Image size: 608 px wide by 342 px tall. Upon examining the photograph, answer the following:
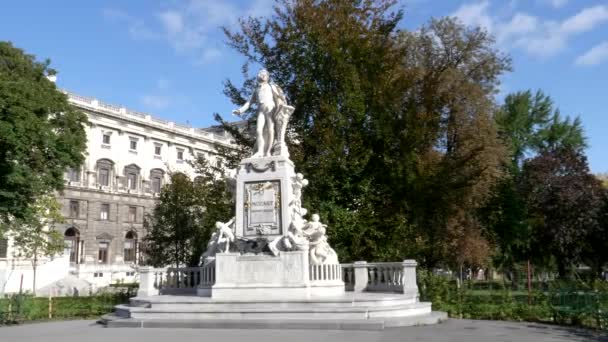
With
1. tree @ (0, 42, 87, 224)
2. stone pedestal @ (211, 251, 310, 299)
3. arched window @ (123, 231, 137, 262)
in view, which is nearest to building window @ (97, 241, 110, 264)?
arched window @ (123, 231, 137, 262)

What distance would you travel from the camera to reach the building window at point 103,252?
60812 mm

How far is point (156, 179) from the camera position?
69.6 m

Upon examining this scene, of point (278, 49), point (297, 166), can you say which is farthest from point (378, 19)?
point (297, 166)

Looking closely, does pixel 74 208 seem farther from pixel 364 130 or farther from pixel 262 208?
pixel 262 208

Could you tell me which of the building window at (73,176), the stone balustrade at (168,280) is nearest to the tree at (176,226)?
the stone balustrade at (168,280)

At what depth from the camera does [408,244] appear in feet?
81.6

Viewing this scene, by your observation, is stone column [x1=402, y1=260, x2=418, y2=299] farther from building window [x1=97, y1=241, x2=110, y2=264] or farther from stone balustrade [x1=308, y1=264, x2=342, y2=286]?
building window [x1=97, y1=241, x2=110, y2=264]

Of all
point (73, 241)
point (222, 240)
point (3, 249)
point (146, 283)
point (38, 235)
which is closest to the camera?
point (222, 240)

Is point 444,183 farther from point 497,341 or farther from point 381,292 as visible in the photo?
point 497,341

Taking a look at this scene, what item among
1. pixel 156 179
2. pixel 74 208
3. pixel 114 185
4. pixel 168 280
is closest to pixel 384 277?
pixel 168 280

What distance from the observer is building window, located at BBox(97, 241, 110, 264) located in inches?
2394

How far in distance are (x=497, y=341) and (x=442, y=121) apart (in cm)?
2004

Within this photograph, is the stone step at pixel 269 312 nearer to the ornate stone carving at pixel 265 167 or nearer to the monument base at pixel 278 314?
the monument base at pixel 278 314

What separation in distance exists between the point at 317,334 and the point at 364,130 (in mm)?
15761
